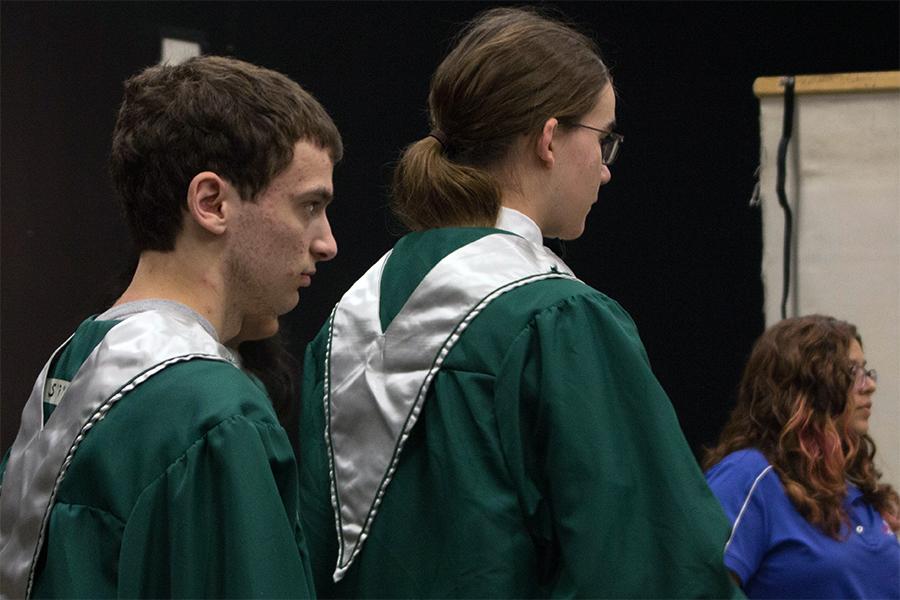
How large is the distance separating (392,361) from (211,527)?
45cm

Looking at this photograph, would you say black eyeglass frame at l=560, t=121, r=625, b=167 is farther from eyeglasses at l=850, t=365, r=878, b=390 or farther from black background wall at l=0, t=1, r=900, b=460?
eyeglasses at l=850, t=365, r=878, b=390

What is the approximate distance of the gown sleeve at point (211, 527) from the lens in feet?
3.98

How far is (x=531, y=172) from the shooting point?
5.57ft

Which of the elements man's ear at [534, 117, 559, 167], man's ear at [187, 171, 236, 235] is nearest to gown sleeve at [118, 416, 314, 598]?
man's ear at [187, 171, 236, 235]

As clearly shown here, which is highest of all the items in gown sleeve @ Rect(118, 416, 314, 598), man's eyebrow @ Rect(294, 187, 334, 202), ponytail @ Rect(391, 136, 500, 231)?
man's eyebrow @ Rect(294, 187, 334, 202)

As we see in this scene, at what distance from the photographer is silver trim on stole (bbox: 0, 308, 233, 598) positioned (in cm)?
127

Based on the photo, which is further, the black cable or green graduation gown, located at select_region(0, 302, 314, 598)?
the black cable

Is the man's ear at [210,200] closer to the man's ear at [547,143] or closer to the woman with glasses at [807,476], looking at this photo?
the man's ear at [547,143]

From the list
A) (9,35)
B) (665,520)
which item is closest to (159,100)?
(665,520)

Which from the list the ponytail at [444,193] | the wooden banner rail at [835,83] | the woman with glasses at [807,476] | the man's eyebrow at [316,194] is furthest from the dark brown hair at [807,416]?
the man's eyebrow at [316,194]

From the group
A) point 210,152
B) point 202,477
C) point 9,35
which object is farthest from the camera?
point 9,35

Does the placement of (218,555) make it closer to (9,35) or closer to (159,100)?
(159,100)

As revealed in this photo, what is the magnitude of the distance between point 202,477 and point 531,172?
66cm

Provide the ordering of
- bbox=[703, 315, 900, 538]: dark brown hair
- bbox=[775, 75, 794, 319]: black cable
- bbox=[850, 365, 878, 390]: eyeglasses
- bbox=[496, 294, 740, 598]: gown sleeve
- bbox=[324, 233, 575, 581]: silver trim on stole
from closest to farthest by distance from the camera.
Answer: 1. bbox=[496, 294, 740, 598]: gown sleeve
2. bbox=[324, 233, 575, 581]: silver trim on stole
3. bbox=[703, 315, 900, 538]: dark brown hair
4. bbox=[850, 365, 878, 390]: eyeglasses
5. bbox=[775, 75, 794, 319]: black cable
